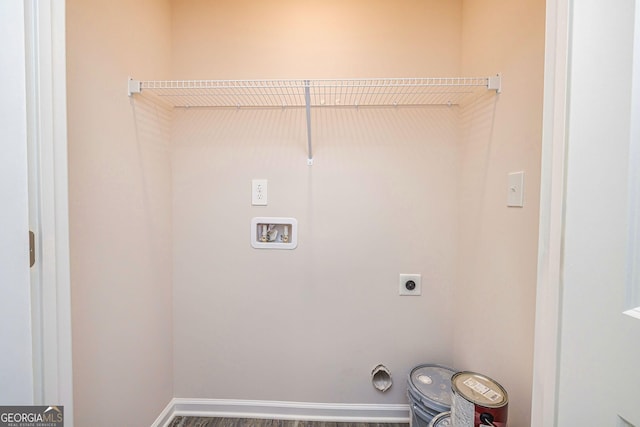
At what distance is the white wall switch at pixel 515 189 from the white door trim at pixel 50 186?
1.44m

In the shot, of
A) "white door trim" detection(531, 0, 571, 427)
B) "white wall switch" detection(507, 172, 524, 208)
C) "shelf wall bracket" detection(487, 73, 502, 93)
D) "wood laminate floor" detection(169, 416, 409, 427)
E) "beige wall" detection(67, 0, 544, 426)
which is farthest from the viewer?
"wood laminate floor" detection(169, 416, 409, 427)

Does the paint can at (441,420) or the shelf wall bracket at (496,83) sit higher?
the shelf wall bracket at (496,83)

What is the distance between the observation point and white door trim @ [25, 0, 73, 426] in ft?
1.86

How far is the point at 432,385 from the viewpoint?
A: 3.72ft

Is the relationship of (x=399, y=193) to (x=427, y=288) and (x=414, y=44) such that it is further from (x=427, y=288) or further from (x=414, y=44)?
(x=414, y=44)

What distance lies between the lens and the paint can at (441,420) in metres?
0.92

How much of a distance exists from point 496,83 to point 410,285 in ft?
3.39

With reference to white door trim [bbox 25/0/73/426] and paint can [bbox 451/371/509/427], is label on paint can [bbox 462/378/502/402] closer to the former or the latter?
paint can [bbox 451/371/509/427]

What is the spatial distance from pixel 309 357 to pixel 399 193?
3.52 ft

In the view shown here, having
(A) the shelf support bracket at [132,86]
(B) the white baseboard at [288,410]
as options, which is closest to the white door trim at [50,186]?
(A) the shelf support bracket at [132,86]

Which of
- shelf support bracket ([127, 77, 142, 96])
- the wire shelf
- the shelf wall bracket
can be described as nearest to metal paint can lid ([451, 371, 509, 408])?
the shelf wall bracket

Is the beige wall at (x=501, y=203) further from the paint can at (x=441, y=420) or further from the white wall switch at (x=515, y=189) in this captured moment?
the paint can at (x=441, y=420)

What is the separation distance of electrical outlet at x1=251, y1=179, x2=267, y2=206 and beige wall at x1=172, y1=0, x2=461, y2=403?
3cm

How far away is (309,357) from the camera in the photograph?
1.35 metres
